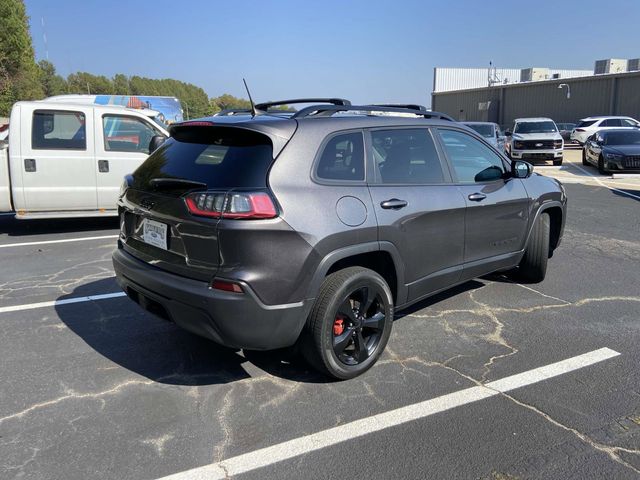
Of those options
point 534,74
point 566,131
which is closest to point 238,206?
point 566,131

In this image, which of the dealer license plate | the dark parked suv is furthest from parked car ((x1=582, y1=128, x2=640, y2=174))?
the dealer license plate

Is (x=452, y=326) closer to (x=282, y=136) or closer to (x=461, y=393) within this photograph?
(x=461, y=393)

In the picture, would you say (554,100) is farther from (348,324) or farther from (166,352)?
(166,352)

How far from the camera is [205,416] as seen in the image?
3.11m

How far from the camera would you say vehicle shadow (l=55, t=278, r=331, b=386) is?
362cm

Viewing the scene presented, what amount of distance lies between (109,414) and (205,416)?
0.57 meters

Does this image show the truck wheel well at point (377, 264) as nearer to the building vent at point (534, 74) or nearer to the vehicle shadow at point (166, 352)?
the vehicle shadow at point (166, 352)

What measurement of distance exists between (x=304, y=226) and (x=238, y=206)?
402mm

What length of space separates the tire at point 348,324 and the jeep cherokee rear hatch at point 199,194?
0.69 m

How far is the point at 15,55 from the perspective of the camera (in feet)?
123

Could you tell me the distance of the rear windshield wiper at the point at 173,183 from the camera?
315cm

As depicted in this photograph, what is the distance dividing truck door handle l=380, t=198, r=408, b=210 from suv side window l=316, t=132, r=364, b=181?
0.24 m

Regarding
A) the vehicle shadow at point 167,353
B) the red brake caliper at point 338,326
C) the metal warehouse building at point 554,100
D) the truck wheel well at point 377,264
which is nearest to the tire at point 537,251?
the truck wheel well at point 377,264

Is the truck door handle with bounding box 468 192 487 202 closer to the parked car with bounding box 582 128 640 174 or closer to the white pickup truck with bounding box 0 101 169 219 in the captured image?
the white pickup truck with bounding box 0 101 169 219
